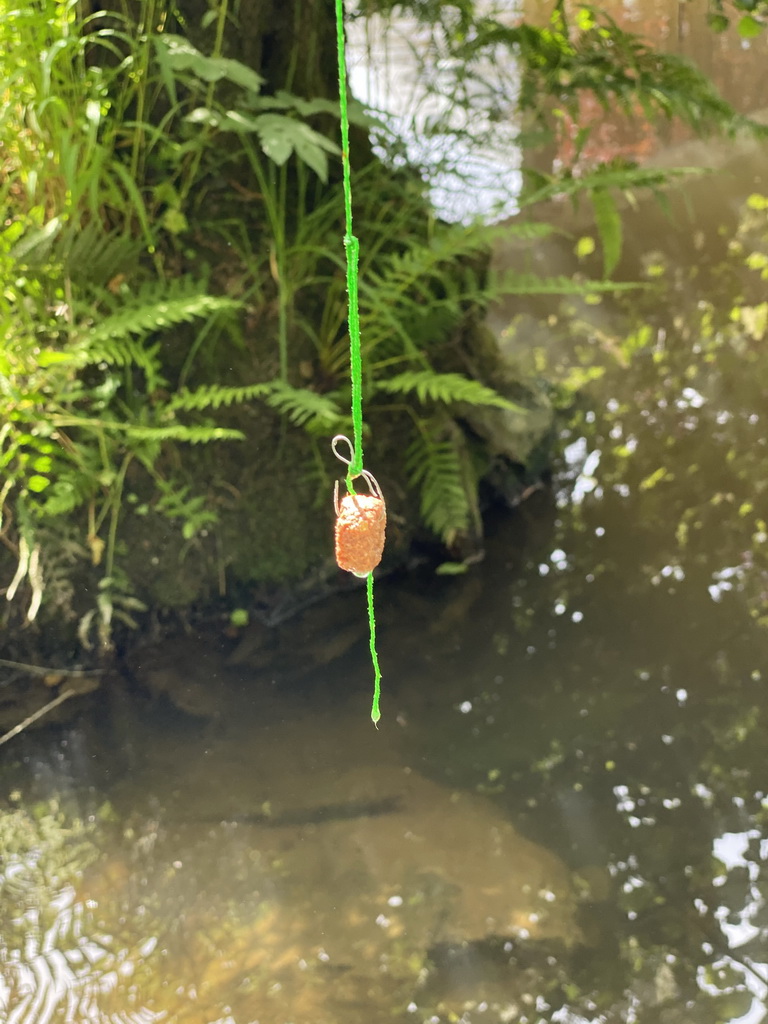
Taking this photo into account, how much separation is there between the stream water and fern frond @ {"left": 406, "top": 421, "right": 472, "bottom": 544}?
186mm

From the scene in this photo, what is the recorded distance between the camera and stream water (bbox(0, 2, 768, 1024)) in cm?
121

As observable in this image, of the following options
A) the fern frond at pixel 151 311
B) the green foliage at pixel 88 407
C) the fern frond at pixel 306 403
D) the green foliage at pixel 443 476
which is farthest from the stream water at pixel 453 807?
the fern frond at pixel 151 311

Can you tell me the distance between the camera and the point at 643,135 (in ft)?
9.58

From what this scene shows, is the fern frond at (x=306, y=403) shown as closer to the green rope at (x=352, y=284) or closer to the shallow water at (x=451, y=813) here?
the shallow water at (x=451, y=813)

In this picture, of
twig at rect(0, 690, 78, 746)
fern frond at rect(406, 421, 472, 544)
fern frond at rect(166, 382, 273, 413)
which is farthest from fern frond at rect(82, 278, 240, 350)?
twig at rect(0, 690, 78, 746)

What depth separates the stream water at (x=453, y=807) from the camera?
1.21 metres

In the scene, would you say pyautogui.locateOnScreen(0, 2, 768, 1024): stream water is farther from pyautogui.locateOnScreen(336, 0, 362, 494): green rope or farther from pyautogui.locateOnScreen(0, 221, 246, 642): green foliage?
pyautogui.locateOnScreen(336, 0, 362, 494): green rope

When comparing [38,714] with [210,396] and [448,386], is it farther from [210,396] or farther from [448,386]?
[448,386]

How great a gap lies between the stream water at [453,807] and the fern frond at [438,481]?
0.61 ft

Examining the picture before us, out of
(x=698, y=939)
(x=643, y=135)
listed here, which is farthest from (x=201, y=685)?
(x=643, y=135)

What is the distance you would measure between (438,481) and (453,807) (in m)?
0.78

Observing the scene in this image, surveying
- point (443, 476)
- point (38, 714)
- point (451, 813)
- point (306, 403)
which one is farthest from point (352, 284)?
point (38, 714)

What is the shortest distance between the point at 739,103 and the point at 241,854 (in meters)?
3.05

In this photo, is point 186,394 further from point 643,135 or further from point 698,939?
point 643,135
